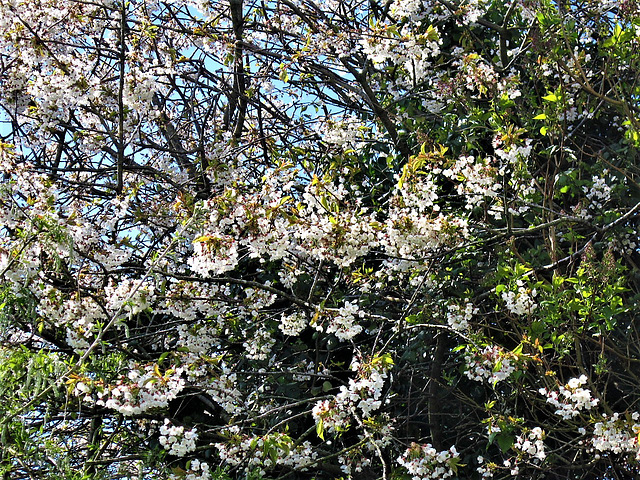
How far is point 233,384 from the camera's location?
12.5 feet

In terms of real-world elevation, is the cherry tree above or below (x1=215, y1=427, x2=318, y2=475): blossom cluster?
above

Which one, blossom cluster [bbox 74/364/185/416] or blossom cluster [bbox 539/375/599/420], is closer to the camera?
blossom cluster [bbox 74/364/185/416]

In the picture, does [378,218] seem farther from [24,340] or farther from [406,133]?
[24,340]

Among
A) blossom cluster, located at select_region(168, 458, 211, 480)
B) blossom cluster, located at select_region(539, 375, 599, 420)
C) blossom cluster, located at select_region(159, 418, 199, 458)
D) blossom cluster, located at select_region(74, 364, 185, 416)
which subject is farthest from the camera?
blossom cluster, located at select_region(168, 458, 211, 480)

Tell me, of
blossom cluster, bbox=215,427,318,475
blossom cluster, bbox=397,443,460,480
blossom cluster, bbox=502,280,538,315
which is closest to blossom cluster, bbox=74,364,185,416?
blossom cluster, bbox=215,427,318,475

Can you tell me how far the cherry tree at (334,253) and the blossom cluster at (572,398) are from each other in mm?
12

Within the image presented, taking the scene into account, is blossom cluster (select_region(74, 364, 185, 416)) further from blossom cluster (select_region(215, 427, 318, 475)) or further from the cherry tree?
blossom cluster (select_region(215, 427, 318, 475))

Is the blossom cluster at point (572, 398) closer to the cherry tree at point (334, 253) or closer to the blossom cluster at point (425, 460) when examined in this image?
the cherry tree at point (334, 253)

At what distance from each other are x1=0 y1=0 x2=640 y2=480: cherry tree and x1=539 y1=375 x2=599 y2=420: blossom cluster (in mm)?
12

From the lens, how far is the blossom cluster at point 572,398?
2982 millimetres

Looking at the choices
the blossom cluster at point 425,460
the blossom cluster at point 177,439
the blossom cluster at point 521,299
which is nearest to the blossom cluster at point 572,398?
the blossom cluster at point 521,299

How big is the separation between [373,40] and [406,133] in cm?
81

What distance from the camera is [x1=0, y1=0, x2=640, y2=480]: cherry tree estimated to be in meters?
3.14

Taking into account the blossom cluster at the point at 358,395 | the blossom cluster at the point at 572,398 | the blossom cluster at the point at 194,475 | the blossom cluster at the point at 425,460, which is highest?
the blossom cluster at the point at 358,395
